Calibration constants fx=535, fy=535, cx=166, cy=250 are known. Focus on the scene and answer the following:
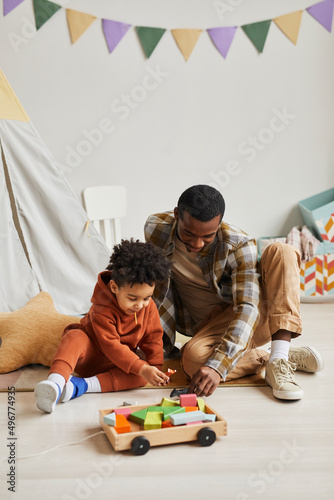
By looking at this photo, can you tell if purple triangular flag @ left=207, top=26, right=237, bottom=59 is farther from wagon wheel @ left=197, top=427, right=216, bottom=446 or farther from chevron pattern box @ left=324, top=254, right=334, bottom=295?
wagon wheel @ left=197, top=427, right=216, bottom=446

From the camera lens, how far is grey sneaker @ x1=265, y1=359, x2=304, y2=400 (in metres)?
1.48

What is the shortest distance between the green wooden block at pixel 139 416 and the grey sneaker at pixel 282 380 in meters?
0.42

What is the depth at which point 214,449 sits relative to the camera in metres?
1.22

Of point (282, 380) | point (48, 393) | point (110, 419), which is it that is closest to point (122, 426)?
point (110, 419)

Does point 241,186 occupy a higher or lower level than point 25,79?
lower

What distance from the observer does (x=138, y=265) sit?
4.83ft

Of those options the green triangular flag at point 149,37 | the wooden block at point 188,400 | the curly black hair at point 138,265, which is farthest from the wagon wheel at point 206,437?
the green triangular flag at point 149,37

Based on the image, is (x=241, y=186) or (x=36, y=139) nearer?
(x=36, y=139)

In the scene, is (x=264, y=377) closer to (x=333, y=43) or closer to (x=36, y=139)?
(x=36, y=139)

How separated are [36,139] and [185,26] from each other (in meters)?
1.14

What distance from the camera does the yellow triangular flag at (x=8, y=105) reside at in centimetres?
232

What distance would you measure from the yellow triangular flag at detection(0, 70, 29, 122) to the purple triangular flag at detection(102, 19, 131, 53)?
31.3 inches

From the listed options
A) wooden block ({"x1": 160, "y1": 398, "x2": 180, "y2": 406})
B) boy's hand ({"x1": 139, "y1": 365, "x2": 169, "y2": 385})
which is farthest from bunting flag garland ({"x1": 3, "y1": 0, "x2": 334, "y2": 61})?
wooden block ({"x1": 160, "y1": 398, "x2": 180, "y2": 406})

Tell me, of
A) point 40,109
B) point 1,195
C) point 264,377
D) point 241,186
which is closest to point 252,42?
point 241,186
